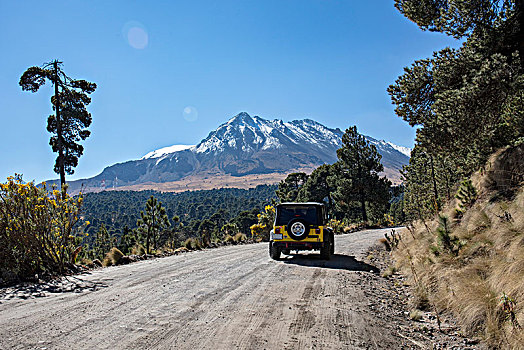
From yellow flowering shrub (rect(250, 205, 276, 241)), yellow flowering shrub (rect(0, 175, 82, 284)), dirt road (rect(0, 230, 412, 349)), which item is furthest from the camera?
yellow flowering shrub (rect(250, 205, 276, 241))

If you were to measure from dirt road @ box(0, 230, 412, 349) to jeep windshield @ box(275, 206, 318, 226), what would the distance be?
349cm

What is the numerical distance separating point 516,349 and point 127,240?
193ft

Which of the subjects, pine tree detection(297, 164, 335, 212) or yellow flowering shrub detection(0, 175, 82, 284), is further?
pine tree detection(297, 164, 335, 212)

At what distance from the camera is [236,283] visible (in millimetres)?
8016

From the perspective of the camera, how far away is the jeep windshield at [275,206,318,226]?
1261 centimetres

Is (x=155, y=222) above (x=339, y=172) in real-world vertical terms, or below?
below

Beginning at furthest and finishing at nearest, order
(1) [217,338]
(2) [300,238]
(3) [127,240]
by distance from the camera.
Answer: (3) [127,240]
(2) [300,238]
(1) [217,338]

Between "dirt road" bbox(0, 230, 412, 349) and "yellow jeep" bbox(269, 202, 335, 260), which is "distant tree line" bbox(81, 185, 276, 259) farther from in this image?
"yellow jeep" bbox(269, 202, 335, 260)

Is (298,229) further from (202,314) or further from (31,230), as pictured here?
(31,230)

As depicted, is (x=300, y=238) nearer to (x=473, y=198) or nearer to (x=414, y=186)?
(x=473, y=198)

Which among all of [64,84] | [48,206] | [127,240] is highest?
[64,84]

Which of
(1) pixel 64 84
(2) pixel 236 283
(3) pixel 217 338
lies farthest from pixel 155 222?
(3) pixel 217 338

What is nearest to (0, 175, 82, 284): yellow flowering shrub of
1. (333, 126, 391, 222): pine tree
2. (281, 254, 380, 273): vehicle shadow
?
(281, 254, 380, 273): vehicle shadow

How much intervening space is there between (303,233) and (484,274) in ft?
21.8
